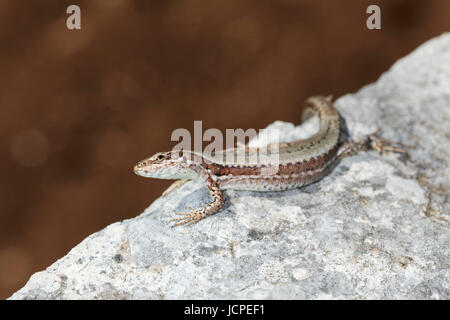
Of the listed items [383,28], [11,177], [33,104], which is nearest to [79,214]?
[11,177]

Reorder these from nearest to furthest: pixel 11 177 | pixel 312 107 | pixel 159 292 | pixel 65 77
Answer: pixel 159 292 → pixel 312 107 → pixel 11 177 → pixel 65 77

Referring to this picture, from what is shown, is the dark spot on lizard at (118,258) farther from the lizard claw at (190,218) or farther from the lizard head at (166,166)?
the lizard head at (166,166)

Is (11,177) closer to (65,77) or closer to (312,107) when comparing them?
(65,77)

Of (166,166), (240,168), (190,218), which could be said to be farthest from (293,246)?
(166,166)

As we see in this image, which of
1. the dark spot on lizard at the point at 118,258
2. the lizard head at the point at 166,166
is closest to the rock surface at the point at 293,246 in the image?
the dark spot on lizard at the point at 118,258

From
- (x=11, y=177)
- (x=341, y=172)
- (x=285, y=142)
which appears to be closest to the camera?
(x=341, y=172)

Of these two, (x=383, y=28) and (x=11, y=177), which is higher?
(x=383, y=28)

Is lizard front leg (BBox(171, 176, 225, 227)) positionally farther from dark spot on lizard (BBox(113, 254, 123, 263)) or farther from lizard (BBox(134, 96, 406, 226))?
dark spot on lizard (BBox(113, 254, 123, 263))

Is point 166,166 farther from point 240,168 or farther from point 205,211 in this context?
point 240,168
